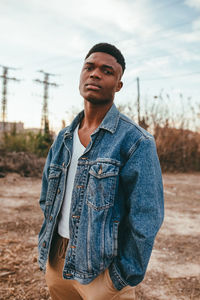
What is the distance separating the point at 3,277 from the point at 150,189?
92.1 inches

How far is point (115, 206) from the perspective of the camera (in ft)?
4.51

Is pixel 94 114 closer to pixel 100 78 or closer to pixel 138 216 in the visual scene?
pixel 100 78

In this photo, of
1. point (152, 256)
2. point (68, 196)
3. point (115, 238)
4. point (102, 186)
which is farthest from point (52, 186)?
point (152, 256)

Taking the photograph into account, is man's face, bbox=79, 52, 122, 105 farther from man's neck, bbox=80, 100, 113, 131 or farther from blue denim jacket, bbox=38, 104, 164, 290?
blue denim jacket, bbox=38, 104, 164, 290

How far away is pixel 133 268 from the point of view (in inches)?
50.6

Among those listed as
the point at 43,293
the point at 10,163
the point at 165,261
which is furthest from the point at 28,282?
Answer: the point at 10,163

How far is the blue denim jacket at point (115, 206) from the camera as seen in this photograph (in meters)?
1.30

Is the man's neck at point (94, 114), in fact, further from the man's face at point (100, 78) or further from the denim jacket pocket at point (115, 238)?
the denim jacket pocket at point (115, 238)

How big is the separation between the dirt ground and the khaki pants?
1159 millimetres

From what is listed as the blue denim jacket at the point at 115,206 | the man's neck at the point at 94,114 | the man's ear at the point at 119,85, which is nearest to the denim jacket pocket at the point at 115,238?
the blue denim jacket at the point at 115,206

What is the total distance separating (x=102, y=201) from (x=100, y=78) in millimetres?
686

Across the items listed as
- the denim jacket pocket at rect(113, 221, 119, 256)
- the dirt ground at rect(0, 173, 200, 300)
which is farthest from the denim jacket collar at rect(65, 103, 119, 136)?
the dirt ground at rect(0, 173, 200, 300)

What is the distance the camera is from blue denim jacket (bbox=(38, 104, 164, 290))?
4.27ft

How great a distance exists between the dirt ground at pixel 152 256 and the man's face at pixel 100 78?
2.09m
